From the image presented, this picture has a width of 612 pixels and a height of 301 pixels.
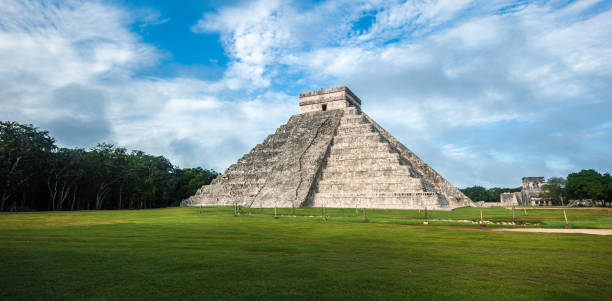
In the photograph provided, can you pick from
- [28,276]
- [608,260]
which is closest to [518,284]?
[608,260]

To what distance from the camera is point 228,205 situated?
3394 centimetres

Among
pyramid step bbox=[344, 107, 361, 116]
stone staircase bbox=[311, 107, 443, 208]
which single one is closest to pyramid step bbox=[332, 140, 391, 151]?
stone staircase bbox=[311, 107, 443, 208]

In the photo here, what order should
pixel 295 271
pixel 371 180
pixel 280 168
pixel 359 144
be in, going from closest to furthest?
pixel 295 271 → pixel 371 180 → pixel 359 144 → pixel 280 168

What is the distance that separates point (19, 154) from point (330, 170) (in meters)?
25.8

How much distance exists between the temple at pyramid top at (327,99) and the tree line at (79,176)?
64.7 feet

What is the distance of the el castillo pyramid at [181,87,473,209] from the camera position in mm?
28297

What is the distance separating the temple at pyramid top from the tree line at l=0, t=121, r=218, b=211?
1972 cm

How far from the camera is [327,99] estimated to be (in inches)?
1672

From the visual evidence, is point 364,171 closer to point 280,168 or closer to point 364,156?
point 364,156

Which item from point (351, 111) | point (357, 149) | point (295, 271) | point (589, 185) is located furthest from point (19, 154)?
point (589, 185)

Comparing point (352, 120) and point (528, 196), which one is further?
point (528, 196)

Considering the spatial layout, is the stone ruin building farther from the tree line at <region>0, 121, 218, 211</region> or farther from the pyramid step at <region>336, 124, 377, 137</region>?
the tree line at <region>0, 121, 218, 211</region>

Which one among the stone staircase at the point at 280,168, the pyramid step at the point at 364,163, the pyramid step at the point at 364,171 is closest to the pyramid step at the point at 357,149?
the stone staircase at the point at 280,168

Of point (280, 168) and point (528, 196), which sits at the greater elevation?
point (280, 168)
